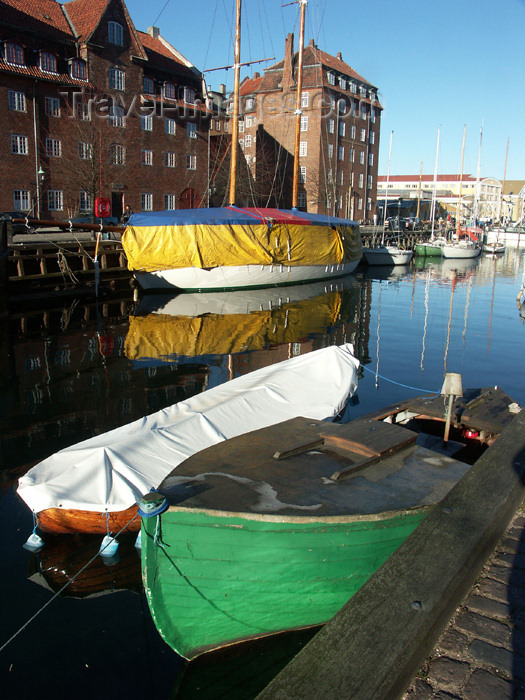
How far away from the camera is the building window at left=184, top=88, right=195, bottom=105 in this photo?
55094 mm

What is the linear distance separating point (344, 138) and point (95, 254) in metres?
53.3

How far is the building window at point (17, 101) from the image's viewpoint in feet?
138

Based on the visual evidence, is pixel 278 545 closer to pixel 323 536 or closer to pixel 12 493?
pixel 323 536

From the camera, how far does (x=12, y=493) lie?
8328 mm

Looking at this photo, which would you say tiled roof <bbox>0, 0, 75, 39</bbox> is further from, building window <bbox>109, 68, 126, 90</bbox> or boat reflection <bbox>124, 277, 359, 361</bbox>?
boat reflection <bbox>124, 277, 359, 361</bbox>

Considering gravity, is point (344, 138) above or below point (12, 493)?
above

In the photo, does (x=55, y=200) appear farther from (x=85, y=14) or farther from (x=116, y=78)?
(x=85, y=14)

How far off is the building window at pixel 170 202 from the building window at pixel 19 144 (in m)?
14.2

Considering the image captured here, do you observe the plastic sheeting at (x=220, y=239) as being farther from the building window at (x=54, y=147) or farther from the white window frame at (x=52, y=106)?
the white window frame at (x=52, y=106)

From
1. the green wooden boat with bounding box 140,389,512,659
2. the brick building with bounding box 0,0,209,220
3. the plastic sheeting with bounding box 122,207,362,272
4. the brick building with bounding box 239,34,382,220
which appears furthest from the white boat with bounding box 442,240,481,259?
A: the green wooden boat with bounding box 140,389,512,659

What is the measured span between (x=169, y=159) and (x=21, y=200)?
51.6ft

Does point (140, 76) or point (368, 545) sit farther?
point (140, 76)

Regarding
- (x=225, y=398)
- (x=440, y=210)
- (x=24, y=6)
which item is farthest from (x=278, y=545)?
(x=440, y=210)

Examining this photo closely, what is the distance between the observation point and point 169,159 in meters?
54.1
